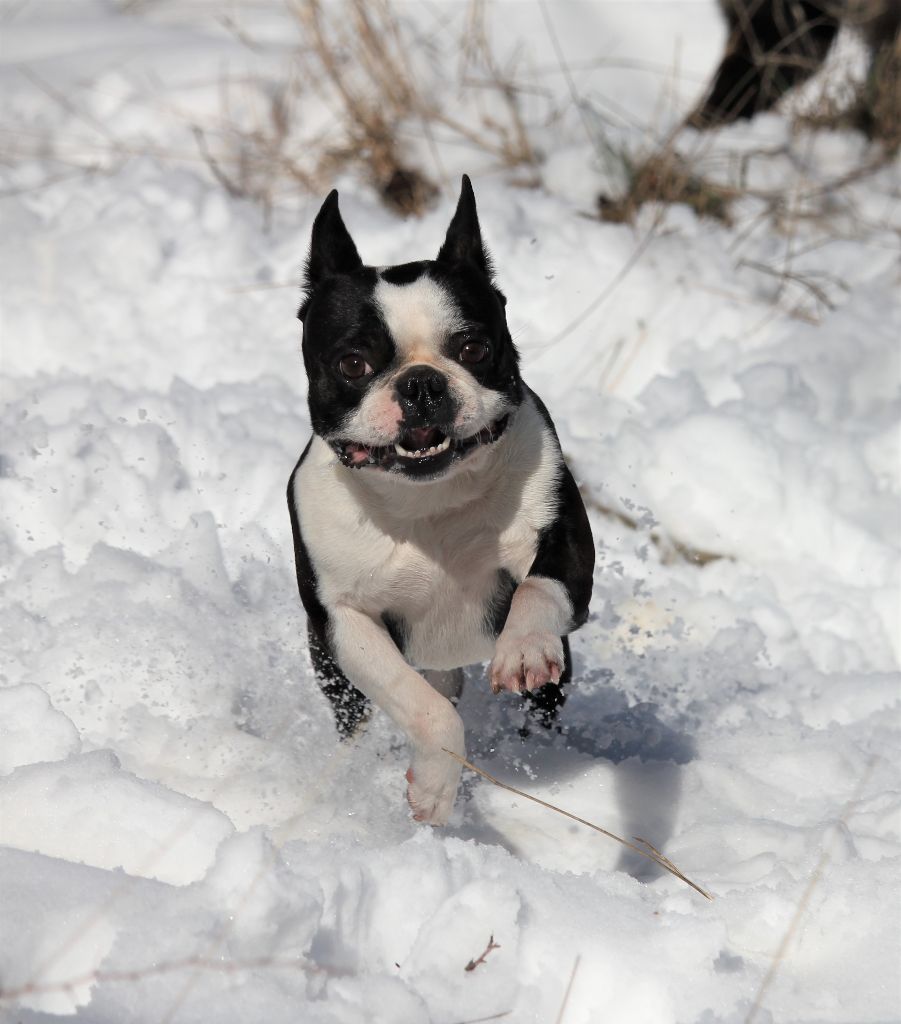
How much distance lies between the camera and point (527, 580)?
347 centimetres

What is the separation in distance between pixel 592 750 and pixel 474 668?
0.51 metres

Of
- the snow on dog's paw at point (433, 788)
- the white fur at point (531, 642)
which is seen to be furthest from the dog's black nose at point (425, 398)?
the snow on dog's paw at point (433, 788)

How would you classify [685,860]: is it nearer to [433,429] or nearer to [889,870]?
[889,870]

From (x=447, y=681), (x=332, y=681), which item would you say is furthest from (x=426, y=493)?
(x=447, y=681)

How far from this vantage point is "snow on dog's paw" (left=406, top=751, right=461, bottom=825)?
3.24 metres

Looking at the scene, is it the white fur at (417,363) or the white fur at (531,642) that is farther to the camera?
the white fur at (417,363)

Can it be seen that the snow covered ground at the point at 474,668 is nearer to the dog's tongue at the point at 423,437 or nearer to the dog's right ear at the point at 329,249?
the dog's tongue at the point at 423,437

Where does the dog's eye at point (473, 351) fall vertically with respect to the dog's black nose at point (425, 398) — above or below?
above

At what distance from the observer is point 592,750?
14.0ft

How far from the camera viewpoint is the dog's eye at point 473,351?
11.0 feet

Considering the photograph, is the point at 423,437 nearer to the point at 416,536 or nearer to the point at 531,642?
the point at 416,536

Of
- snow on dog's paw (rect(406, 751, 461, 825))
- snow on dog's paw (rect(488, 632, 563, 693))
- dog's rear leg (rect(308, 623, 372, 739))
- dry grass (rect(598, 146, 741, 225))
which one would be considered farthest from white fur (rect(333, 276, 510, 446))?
dry grass (rect(598, 146, 741, 225))

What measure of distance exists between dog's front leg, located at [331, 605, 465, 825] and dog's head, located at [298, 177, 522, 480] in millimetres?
477

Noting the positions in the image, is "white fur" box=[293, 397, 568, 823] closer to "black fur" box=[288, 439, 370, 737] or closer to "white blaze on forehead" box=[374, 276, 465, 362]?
"black fur" box=[288, 439, 370, 737]
